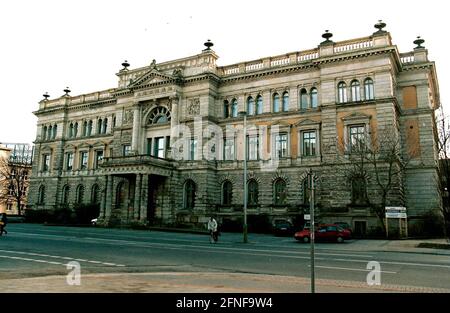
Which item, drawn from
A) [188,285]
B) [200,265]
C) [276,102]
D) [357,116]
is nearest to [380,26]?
[357,116]

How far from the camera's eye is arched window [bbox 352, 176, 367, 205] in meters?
35.8

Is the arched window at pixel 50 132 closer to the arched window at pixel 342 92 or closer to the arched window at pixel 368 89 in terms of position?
the arched window at pixel 342 92

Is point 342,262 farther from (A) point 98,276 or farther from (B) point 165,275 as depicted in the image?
(A) point 98,276

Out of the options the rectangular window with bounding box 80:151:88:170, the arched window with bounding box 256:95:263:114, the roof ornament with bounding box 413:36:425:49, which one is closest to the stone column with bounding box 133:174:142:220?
the arched window with bounding box 256:95:263:114

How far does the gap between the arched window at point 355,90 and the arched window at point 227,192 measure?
16.2m

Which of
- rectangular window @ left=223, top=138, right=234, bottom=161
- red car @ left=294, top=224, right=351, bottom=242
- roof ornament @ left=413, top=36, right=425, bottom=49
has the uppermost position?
roof ornament @ left=413, top=36, right=425, bottom=49

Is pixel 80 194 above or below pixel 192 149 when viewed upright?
below

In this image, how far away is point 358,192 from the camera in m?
37.2

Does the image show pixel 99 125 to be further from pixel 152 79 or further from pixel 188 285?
pixel 188 285

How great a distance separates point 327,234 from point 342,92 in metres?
16.5

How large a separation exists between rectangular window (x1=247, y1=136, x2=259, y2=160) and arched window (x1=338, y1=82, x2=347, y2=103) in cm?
1000

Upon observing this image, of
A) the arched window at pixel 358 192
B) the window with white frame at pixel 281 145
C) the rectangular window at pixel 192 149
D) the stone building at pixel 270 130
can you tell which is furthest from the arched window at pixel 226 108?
Result: the arched window at pixel 358 192

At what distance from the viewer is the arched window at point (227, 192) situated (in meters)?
44.7

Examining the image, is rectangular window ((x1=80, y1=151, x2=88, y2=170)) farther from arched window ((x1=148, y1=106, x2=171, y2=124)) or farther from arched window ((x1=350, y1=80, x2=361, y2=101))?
arched window ((x1=350, y1=80, x2=361, y2=101))
